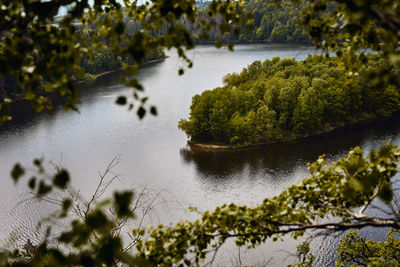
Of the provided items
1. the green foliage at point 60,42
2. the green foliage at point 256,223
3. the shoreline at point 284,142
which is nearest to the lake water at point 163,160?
the shoreline at point 284,142

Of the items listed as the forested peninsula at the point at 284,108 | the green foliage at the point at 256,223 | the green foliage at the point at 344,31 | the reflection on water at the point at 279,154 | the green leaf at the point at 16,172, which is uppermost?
the green foliage at the point at 344,31

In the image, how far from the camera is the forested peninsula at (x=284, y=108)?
126 ft

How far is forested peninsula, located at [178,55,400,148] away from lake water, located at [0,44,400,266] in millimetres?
2192

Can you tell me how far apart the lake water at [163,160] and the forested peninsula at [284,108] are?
219 centimetres

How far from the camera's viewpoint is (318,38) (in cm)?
334

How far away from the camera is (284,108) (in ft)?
134

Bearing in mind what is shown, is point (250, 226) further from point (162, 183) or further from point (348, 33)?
point (162, 183)

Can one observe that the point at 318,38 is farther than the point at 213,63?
No

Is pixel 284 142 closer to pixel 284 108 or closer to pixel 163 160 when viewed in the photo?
pixel 284 108

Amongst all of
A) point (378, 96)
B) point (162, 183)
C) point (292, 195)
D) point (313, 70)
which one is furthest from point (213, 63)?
point (292, 195)

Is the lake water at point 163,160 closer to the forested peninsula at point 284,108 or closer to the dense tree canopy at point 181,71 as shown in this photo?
the forested peninsula at point 284,108

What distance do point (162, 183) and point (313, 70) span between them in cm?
2814

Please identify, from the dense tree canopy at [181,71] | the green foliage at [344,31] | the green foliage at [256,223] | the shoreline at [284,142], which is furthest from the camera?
the shoreline at [284,142]

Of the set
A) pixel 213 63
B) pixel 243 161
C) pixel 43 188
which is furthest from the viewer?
pixel 213 63
